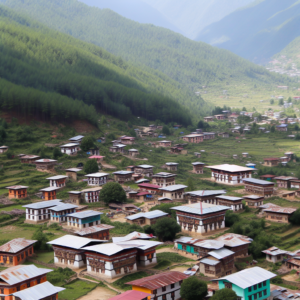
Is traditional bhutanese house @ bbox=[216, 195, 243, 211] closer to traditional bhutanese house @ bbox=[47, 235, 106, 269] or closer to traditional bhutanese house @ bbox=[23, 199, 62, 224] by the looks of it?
traditional bhutanese house @ bbox=[23, 199, 62, 224]

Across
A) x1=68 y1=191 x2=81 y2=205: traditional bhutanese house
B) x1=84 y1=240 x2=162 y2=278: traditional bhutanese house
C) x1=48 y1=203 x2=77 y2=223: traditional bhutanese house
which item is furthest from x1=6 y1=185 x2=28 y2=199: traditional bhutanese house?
x1=84 y1=240 x2=162 y2=278: traditional bhutanese house

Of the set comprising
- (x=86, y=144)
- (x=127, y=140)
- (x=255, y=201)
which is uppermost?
(x=86, y=144)

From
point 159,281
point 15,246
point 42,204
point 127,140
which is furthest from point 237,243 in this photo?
point 127,140

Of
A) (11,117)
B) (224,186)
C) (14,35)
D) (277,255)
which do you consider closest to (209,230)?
(277,255)

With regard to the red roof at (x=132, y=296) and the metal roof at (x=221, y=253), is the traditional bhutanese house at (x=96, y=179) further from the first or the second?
the red roof at (x=132, y=296)

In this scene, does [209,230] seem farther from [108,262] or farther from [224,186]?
[224,186]

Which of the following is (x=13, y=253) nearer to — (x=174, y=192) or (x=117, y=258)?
(x=117, y=258)

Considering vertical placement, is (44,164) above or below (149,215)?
above
